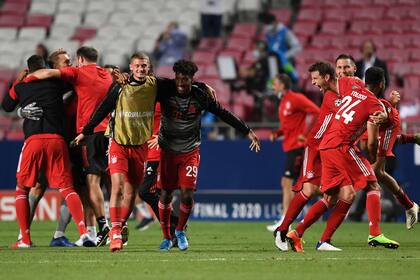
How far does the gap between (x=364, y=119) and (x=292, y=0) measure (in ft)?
48.7

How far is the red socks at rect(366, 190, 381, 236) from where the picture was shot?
39.8 feet

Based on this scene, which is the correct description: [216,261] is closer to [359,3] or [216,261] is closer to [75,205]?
[75,205]

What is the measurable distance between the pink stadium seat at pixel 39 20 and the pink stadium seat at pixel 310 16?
248 inches

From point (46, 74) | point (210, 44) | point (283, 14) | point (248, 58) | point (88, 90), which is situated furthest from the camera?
point (283, 14)

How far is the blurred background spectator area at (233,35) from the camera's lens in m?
22.6

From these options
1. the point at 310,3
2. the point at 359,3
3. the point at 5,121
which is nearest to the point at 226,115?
the point at 5,121

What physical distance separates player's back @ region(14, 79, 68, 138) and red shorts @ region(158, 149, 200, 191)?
1405mm

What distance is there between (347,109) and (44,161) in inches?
134

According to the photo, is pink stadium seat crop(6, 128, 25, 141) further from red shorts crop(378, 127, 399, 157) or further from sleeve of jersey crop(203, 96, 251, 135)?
sleeve of jersey crop(203, 96, 251, 135)

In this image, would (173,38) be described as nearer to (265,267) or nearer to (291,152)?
(291,152)

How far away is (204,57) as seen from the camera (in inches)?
968

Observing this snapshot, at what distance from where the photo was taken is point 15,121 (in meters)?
22.7

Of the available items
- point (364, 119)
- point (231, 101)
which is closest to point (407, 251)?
point (364, 119)

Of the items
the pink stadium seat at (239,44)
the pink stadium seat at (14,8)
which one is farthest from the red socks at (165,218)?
the pink stadium seat at (14,8)
